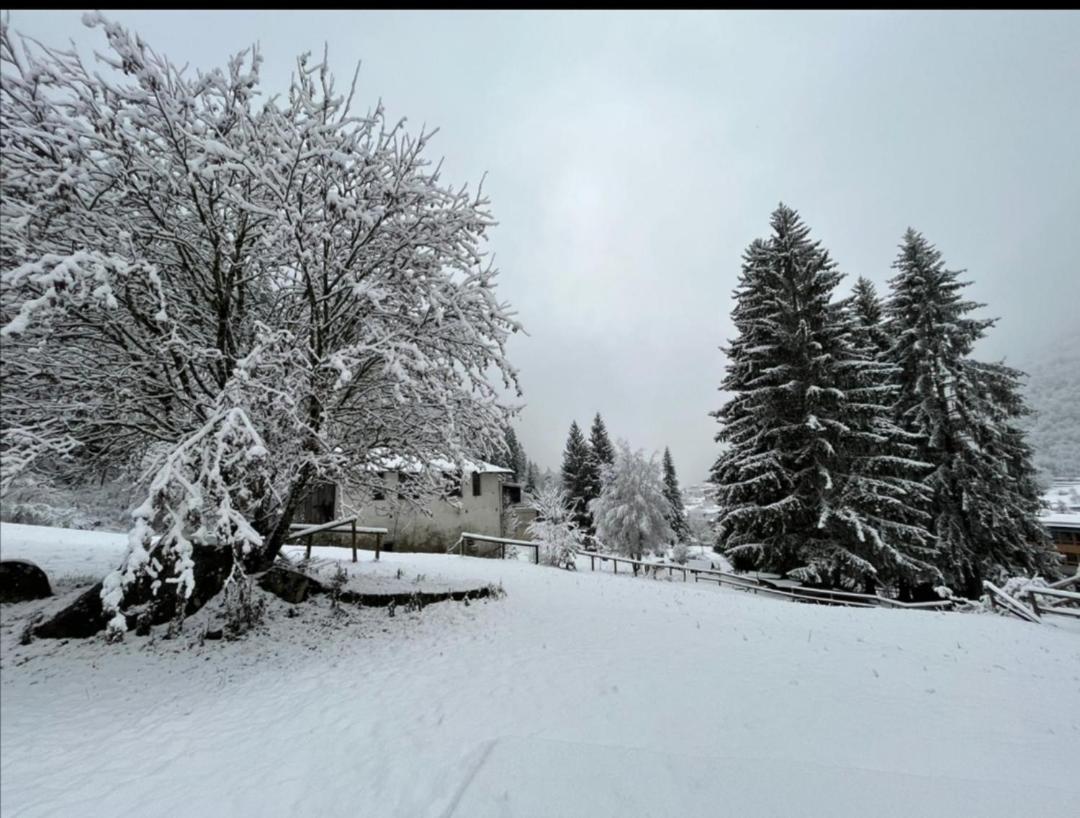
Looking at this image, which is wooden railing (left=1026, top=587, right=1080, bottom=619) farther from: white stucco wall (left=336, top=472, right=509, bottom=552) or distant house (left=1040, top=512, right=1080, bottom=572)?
distant house (left=1040, top=512, right=1080, bottom=572)

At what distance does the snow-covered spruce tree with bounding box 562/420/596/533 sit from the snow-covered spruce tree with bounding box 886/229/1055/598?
80.9 ft

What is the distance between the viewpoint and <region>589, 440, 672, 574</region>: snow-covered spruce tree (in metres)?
26.5

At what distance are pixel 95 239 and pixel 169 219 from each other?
3.41 feet

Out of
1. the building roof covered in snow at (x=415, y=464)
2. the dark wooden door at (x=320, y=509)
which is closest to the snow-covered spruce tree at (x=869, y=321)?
the building roof covered in snow at (x=415, y=464)

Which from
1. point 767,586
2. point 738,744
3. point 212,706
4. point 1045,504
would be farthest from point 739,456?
point 212,706

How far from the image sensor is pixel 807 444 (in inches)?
611

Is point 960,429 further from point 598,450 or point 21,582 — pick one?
point 598,450

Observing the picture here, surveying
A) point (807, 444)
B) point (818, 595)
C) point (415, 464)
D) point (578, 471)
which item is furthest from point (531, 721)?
point (578, 471)

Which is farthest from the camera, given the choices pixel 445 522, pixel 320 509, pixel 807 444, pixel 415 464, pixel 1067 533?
pixel 1067 533

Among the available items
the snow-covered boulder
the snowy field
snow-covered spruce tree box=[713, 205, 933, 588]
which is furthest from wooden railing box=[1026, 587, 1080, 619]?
the snow-covered boulder

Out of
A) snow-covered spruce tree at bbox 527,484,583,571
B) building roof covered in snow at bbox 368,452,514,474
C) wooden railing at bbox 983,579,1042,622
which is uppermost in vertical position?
building roof covered in snow at bbox 368,452,514,474

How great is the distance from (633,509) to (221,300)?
23840 mm

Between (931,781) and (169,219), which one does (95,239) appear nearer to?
(169,219)

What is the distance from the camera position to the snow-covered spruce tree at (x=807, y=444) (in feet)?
47.5
